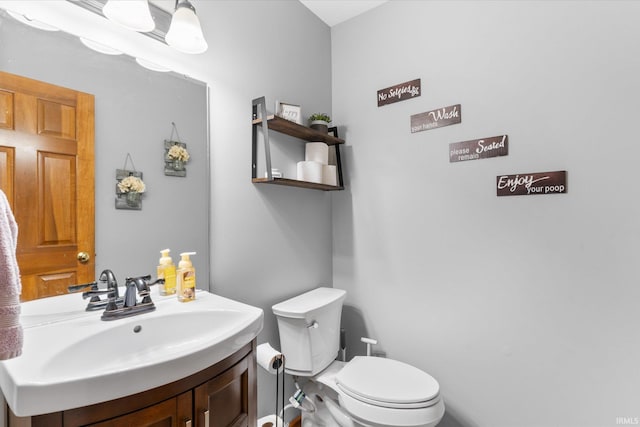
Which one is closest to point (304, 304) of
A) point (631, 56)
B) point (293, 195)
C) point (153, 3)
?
point (293, 195)

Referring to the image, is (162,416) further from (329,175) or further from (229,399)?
(329,175)

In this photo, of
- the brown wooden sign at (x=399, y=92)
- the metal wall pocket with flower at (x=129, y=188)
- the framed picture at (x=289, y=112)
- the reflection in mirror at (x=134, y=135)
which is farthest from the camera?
the brown wooden sign at (x=399, y=92)

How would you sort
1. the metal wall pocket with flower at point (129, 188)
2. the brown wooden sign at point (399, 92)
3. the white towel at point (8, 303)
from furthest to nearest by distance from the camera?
the brown wooden sign at point (399, 92) → the metal wall pocket with flower at point (129, 188) → the white towel at point (8, 303)

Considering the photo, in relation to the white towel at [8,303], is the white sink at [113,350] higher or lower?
lower

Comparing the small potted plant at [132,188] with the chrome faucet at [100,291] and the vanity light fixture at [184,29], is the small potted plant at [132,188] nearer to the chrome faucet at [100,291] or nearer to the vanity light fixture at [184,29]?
the chrome faucet at [100,291]

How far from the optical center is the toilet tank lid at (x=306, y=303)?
4.79 feet

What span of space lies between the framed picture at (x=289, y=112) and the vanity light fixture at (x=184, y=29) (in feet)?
1.71

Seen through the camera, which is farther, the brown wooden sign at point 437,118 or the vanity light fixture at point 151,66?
the brown wooden sign at point 437,118

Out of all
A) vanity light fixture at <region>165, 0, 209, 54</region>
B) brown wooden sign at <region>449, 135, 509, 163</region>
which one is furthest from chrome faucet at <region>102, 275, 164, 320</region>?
brown wooden sign at <region>449, 135, 509, 163</region>

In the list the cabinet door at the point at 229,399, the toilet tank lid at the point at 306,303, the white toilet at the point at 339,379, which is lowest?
the white toilet at the point at 339,379

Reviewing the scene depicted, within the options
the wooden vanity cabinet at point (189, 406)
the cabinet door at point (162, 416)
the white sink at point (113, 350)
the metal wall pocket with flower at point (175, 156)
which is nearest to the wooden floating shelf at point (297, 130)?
the metal wall pocket with flower at point (175, 156)

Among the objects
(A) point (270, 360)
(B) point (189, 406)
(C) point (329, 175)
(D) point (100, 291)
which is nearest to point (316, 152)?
(C) point (329, 175)

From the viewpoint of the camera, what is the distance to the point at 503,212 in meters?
1.49

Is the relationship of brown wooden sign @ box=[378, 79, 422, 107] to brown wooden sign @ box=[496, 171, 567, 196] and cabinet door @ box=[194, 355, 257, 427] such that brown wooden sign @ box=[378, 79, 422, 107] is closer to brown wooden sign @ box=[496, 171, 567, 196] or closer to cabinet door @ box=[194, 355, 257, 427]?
brown wooden sign @ box=[496, 171, 567, 196]
